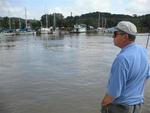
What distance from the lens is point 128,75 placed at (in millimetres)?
4062

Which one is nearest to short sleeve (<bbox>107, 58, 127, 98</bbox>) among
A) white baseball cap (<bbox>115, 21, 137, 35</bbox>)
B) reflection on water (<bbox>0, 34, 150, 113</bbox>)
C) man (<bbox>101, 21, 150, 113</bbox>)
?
man (<bbox>101, 21, 150, 113</bbox>)

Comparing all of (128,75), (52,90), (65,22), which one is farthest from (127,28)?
(65,22)

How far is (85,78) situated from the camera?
1509 cm

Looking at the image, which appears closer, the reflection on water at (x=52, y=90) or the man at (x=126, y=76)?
the man at (x=126, y=76)

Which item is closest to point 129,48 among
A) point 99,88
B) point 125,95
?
point 125,95

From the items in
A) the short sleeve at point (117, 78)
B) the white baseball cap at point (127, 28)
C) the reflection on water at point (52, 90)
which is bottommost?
the reflection on water at point (52, 90)

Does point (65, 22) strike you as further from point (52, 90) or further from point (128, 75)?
point (128, 75)

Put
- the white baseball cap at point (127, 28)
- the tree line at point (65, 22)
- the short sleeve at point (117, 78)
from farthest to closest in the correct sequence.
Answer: the tree line at point (65, 22), the white baseball cap at point (127, 28), the short sleeve at point (117, 78)

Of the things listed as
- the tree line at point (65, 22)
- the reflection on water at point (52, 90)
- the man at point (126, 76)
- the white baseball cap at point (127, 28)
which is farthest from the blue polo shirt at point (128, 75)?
the tree line at point (65, 22)

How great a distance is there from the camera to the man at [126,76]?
13.2 feet

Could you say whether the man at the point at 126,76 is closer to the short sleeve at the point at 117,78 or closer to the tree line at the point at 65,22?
the short sleeve at the point at 117,78

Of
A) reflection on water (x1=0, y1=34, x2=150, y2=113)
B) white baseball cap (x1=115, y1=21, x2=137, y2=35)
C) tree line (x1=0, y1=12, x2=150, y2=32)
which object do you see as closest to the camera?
white baseball cap (x1=115, y1=21, x2=137, y2=35)

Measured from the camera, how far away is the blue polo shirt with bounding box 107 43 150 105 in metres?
3.99

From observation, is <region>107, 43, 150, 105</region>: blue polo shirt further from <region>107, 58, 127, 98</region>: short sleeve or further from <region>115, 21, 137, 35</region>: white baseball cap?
<region>115, 21, 137, 35</region>: white baseball cap
